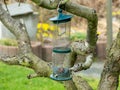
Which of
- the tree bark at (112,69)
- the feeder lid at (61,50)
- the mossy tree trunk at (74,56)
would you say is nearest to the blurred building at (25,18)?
the mossy tree trunk at (74,56)

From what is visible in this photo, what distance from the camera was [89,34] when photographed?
142 inches

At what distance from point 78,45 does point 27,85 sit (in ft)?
8.94

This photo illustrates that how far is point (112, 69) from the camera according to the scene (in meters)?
3.67

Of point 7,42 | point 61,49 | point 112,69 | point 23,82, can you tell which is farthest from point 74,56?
point 7,42

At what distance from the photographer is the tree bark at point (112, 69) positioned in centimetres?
361

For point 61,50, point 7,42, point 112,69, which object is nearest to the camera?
point 61,50

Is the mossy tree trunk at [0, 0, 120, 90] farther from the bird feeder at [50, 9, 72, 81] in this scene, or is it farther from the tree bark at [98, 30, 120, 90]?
the bird feeder at [50, 9, 72, 81]

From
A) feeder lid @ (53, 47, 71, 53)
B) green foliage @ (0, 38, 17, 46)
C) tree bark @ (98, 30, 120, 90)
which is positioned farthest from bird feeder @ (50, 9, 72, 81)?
green foliage @ (0, 38, 17, 46)

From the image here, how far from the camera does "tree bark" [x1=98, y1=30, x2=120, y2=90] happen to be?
3609 mm

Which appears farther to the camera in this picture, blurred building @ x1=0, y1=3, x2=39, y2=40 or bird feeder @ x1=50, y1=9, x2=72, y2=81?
blurred building @ x1=0, y1=3, x2=39, y2=40

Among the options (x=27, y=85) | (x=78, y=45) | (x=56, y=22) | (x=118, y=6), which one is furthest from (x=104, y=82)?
(x=118, y=6)

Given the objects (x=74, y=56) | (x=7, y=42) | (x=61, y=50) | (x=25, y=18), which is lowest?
(x=7, y=42)

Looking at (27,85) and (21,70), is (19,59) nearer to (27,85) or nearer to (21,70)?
(27,85)

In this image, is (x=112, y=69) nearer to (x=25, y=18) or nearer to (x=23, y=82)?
(x=23, y=82)
